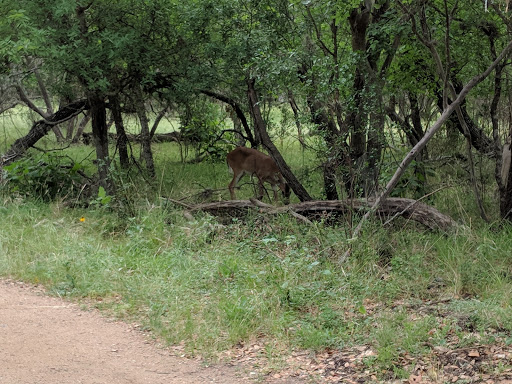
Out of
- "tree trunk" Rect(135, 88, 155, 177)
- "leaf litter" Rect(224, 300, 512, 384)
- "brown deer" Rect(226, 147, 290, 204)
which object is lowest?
"leaf litter" Rect(224, 300, 512, 384)

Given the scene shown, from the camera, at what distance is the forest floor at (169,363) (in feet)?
15.0

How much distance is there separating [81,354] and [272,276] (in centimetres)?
214

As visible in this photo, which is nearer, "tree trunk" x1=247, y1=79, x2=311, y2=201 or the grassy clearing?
the grassy clearing

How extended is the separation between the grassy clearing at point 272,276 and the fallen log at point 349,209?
168 mm

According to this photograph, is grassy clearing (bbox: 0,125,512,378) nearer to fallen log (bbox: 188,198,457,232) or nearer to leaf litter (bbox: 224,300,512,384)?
leaf litter (bbox: 224,300,512,384)

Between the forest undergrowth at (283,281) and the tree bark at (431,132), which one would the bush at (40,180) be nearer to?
the forest undergrowth at (283,281)

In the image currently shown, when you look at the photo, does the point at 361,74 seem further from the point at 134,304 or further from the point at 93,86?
the point at 134,304

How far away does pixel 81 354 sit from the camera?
5.02m

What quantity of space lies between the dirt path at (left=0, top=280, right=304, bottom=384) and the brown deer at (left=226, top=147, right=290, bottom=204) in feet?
20.5

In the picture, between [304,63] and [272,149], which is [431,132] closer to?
[304,63]

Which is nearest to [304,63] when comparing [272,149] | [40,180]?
[272,149]

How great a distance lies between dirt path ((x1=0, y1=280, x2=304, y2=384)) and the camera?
462cm

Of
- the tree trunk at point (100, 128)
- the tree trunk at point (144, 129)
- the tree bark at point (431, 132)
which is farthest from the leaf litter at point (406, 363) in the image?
the tree trunk at point (144, 129)

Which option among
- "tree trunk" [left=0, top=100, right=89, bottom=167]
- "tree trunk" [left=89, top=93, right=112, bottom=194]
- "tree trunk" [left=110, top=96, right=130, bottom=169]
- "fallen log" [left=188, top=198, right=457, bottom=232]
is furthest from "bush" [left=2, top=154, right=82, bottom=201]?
"fallen log" [left=188, top=198, right=457, bottom=232]
